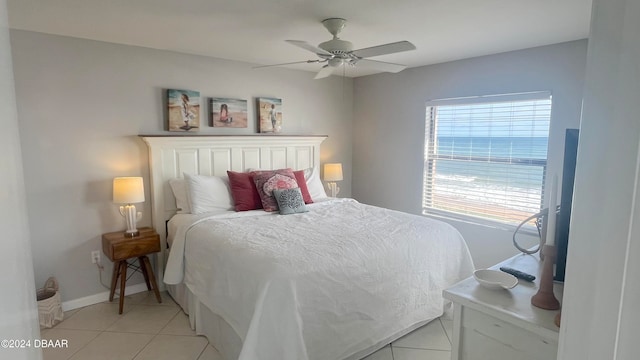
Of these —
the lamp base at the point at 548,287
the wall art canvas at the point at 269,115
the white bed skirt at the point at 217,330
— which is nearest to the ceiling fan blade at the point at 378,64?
the wall art canvas at the point at 269,115

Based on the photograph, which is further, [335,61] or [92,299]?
[92,299]

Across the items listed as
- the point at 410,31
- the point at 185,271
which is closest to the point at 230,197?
the point at 185,271

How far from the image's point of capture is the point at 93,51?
→ 3.06 meters

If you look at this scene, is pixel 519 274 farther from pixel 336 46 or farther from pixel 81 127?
pixel 81 127

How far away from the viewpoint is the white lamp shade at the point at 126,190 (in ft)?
9.90

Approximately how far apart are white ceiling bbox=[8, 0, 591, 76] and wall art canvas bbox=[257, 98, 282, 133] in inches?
32.9

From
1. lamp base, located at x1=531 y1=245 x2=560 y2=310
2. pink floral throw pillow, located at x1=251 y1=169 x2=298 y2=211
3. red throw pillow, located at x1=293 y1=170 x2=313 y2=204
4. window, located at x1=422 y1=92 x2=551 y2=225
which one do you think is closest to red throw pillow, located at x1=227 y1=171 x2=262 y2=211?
pink floral throw pillow, located at x1=251 y1=169 x2=298 y2=211

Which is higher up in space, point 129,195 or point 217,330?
point 129,195

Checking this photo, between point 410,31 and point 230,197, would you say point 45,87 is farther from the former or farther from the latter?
point 410,31

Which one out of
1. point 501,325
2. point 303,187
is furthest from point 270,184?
point 501,325

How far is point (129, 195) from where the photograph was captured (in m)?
3.03

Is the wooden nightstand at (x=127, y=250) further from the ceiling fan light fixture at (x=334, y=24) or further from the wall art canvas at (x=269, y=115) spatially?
the ceiling fan light fixture at (x=334, y=24)

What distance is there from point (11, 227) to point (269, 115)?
12.9ft

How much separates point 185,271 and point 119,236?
80 cm
